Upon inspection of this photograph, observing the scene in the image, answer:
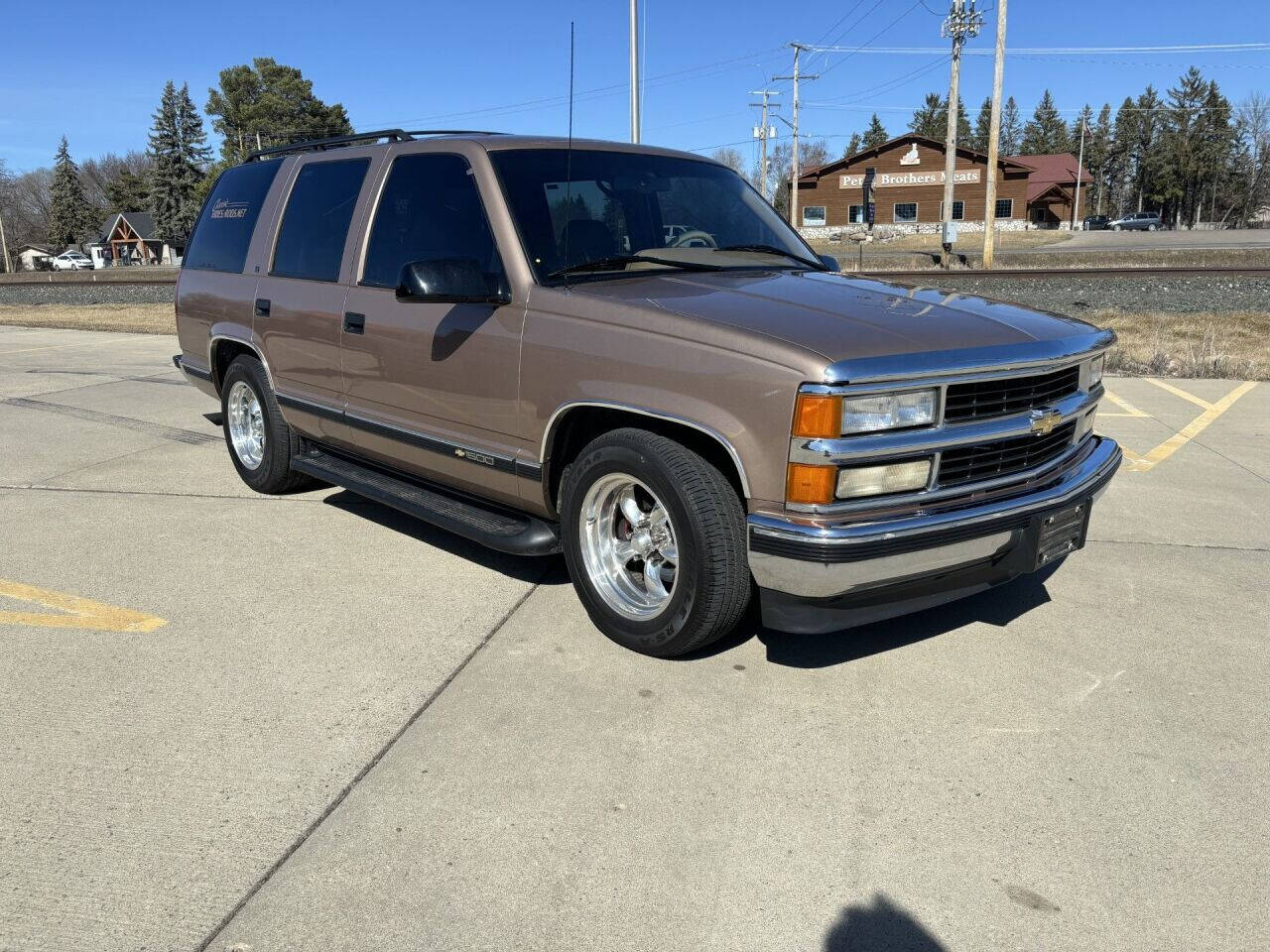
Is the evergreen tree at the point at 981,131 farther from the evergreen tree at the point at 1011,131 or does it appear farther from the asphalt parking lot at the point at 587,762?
the asphalt parking lot at the point at 587,762

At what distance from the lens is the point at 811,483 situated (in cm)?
304

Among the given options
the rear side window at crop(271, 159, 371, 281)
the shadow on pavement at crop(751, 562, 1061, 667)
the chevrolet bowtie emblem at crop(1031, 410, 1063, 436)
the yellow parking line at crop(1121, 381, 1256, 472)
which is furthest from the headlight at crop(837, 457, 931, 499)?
the yellow parking line at crop(1121, 381, 1256, 472)

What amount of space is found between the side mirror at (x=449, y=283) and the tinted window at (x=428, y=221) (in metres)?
0.06

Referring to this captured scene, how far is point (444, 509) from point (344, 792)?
1.74 meters

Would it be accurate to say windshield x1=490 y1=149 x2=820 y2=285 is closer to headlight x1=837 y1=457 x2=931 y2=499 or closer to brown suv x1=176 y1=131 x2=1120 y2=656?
brown suv x1=176 y1=131 x2=1120 y2=656

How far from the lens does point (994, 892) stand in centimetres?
248

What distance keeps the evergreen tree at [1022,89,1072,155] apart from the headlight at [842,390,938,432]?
124 metres

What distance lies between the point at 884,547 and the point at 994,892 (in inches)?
40.2

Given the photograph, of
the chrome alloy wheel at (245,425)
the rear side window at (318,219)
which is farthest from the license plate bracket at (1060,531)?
the chrome alloy wheel at (245,425)

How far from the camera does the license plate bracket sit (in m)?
→ 3.44

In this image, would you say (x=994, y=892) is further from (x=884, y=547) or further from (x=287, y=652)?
(x=287, y=652)

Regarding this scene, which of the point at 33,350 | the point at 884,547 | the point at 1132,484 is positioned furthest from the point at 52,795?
the point at 33,350

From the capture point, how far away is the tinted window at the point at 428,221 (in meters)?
4.16

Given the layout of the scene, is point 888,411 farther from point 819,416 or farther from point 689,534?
point 689,534
